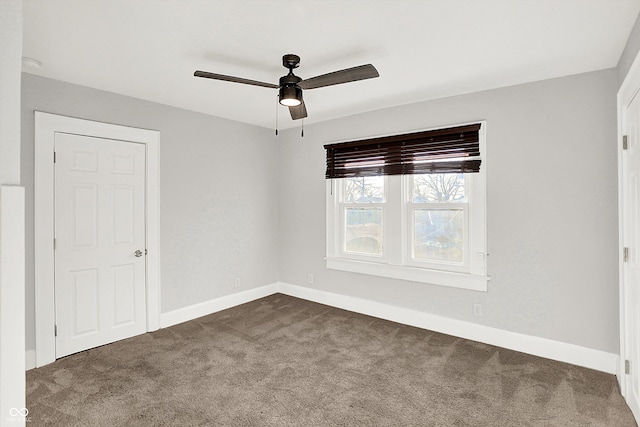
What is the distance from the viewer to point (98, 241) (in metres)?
3.26

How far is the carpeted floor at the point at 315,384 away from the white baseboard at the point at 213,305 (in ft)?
0.80

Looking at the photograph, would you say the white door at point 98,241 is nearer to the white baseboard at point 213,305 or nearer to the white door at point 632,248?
the white baseboard at point 213,305

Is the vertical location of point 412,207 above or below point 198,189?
below

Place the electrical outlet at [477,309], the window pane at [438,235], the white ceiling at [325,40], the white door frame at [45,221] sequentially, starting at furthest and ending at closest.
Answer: the window pane at [438,235] < the electrical outlet at [477,309] < the white door frame at [45,221] < the white ceiling at [325,40]

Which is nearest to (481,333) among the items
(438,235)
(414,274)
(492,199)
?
(414,274)

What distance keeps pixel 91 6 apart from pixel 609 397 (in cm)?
427

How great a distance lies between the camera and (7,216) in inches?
32.2

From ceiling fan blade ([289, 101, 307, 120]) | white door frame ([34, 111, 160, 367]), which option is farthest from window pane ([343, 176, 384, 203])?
white door frame ([34, 111, 160, 367])

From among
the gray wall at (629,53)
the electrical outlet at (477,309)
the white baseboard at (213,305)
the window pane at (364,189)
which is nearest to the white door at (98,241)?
the white baseboard at (213,305)

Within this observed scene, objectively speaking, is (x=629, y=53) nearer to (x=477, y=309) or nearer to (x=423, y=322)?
(x=477, y=309)

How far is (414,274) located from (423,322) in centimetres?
54

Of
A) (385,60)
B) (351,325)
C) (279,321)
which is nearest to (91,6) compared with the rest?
(385,60)

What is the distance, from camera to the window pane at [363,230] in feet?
13.7

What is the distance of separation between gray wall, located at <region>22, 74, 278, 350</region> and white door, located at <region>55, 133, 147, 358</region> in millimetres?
217
